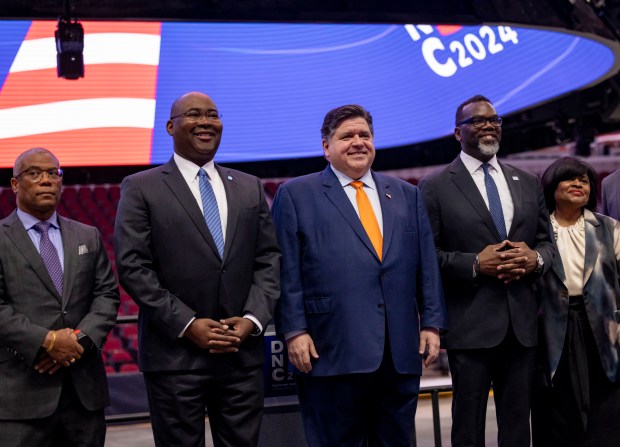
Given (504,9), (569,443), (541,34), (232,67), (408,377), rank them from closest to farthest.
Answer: (408,377), (569,443), (504,9), (541,34), (232,67)

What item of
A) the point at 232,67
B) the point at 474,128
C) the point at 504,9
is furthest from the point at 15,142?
the point at 474,128

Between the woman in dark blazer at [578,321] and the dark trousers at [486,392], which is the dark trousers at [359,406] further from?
the woman in dark blazer at [578,321]

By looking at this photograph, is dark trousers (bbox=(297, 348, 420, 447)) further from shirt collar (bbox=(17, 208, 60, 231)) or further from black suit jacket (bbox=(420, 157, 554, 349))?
shirt collar (bbox=(17, 208, 60, 231))

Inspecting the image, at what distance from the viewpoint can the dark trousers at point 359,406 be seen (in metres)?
3.21

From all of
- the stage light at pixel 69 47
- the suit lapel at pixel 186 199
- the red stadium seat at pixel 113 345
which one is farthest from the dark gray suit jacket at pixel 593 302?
the red stadium seat at pixel 113 345

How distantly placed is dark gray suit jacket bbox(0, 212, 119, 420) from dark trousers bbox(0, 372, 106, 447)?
38 mm

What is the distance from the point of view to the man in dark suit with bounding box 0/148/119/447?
10.0 feet

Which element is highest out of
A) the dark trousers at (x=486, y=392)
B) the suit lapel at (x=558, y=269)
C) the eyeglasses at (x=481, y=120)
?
the eyeglasses at (x=481, y=120)

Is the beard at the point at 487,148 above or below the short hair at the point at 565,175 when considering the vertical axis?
above

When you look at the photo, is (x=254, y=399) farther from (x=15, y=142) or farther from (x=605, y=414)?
(x=15, y=142)

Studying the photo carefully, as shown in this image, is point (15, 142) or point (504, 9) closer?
point (504, 9)

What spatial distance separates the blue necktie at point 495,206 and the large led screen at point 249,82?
3558 mm

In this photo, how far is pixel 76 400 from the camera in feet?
10.3

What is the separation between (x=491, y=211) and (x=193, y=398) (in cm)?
133
